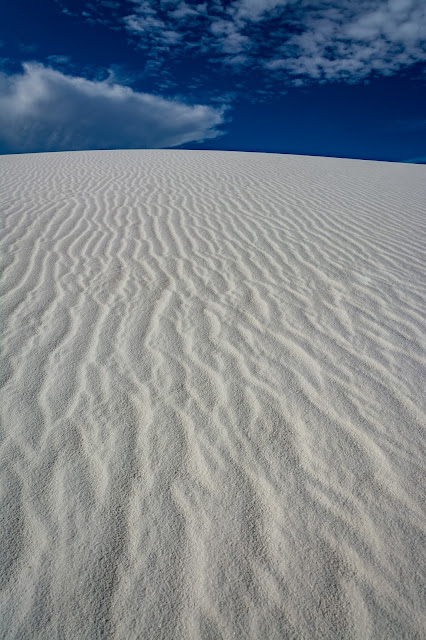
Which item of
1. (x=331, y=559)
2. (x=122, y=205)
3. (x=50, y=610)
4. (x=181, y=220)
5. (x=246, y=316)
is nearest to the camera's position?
(x=50, y=610)

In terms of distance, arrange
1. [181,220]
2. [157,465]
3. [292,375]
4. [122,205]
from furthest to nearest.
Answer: [122,205]
[181,220]
[292,375]
[157,465]

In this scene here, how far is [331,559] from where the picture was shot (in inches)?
71.1

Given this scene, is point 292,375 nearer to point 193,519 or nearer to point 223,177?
point 193,519

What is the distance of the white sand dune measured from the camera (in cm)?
167

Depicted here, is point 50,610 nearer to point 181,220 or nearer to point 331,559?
point 331,559

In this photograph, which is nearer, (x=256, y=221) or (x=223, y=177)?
(x=256, y=221)

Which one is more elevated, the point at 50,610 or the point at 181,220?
the point at 181,220

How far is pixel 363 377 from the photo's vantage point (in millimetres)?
2943

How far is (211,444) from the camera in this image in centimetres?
235

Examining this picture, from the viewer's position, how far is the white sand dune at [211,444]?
65.7 inches

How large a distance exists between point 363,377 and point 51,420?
2.21 m

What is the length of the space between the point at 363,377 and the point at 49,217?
5.90m

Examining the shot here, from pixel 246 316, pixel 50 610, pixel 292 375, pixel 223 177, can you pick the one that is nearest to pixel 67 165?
pixel 223 177

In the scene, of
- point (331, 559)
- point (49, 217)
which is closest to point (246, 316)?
point (331, 559)
